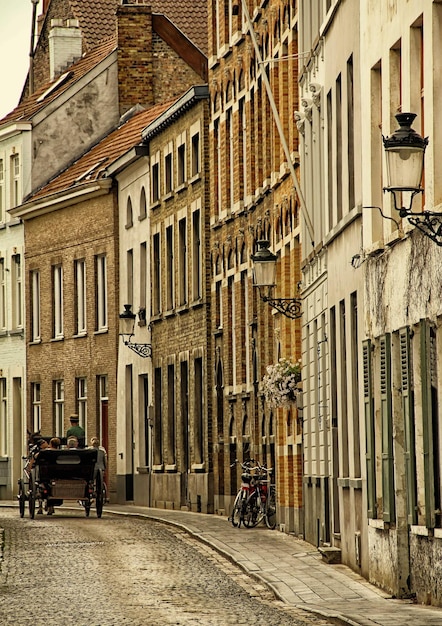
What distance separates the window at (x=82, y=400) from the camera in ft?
159

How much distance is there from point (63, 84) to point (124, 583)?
3559 centimetres

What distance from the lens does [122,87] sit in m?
51.6

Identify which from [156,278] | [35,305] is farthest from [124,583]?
[35,305]

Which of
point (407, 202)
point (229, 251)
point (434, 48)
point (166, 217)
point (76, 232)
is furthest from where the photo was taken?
point (76, 232)

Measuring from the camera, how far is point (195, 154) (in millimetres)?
40250

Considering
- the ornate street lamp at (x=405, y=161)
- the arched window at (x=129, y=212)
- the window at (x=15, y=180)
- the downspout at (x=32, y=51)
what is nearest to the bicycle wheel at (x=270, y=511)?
the ornate street lamp at (x=405, y=161)

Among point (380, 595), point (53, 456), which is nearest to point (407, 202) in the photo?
point (380, 595)

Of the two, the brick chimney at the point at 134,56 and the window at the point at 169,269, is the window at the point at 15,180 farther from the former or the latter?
the window at the point at 169,269

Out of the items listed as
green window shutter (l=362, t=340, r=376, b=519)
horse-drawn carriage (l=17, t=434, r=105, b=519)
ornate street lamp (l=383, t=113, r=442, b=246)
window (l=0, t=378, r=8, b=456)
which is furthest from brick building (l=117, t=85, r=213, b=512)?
ornate street lamp (l=383, t=113, r=442, b=246)

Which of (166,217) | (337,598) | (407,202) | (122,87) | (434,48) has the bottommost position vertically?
(337,598)

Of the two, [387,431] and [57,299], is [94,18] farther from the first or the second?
[387,431]

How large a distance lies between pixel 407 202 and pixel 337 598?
12.4 ft

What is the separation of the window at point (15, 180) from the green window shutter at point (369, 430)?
1367 inches

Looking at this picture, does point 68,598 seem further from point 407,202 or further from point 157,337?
point 157,337
